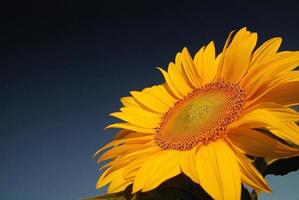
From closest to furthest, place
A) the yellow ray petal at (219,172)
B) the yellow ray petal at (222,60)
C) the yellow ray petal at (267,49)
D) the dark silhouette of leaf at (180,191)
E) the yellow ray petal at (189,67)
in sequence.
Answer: the yellow ray petal at (219,172)
the dark silhouette of leaf at (180,191)
the yellow ray petal at (267,49)
the yellow ray petal at (222,60)
the yellow ray petal at (189,67)

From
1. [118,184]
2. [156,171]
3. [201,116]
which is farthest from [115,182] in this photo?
[201,116]

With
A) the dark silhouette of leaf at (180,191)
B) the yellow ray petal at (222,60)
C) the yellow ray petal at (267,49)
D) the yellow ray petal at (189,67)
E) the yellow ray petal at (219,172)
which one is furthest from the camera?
the yellow ray petal at (189,67)

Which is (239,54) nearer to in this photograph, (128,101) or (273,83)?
(273,83)

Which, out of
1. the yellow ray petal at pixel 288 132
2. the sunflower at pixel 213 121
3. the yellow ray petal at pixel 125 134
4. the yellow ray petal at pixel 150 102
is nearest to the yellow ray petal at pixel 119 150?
the sunflower at pixel 213 121

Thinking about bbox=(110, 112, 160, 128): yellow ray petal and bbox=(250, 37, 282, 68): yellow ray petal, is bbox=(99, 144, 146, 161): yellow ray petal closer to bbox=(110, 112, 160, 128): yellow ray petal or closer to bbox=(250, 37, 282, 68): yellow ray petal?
bbox=(110, 112, 160, 128): yellow ray petal

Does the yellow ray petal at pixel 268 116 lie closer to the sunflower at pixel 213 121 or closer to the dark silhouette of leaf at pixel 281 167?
the sunflower at pixel 213 121

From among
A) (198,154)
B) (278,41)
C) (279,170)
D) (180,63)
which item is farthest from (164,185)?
(180,63)

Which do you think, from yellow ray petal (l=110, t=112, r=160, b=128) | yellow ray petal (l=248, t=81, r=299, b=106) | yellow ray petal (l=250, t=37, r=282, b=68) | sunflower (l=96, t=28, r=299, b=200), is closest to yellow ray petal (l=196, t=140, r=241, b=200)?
sunflower (l=96, t=28, r=299, b=200)
